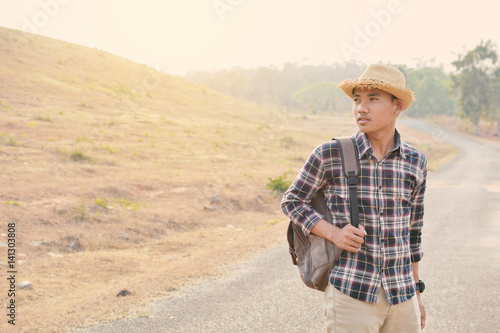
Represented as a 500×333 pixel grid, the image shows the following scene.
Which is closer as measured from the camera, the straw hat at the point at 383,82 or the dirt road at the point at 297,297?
the straw hat at the point at 383,82

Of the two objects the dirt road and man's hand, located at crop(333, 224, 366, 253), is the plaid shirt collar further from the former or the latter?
the dirt road

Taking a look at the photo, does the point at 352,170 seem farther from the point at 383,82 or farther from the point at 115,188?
the point at 115,188

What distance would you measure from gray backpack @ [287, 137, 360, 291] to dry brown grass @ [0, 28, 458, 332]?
2.97 metres

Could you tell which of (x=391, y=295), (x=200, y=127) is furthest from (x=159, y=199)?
(x=200, y=127)

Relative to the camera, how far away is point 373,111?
7.22ft

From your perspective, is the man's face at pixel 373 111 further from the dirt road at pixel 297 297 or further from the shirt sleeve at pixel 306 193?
the dirt road at pixel 297 297

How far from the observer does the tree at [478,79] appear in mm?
48781

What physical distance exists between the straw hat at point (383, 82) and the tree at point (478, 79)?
53157 mm

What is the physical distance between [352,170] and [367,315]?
668 mm

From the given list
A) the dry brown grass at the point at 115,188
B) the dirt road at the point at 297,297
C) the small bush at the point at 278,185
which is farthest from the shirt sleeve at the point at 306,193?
the small bush at the point at 278,185

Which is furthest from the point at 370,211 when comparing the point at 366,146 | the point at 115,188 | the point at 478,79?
the point at 478,79

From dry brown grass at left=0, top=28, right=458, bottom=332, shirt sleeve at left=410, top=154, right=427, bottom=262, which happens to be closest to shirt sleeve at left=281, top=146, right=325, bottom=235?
shirt sleeve at left=410, top=154, right=427, bottom=262

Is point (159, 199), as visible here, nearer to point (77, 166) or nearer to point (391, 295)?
point (77, 166)

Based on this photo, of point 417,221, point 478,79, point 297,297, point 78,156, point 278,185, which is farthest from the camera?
point 478,79
